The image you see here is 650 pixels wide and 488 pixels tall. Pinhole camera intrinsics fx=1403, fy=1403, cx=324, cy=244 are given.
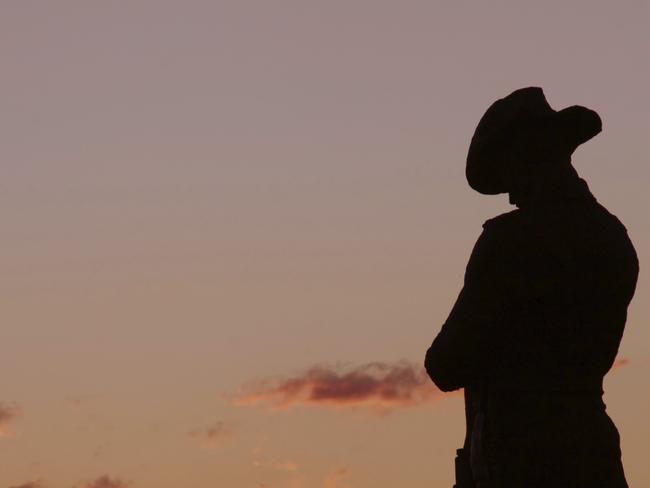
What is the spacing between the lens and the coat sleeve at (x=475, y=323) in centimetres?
951

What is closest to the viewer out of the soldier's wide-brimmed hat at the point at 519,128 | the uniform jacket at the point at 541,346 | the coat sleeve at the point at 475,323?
the uniform jacket at the point at 541,346

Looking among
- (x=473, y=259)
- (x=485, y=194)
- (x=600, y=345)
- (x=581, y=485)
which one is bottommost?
(x=581, y=485)

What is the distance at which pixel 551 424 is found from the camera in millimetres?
9367

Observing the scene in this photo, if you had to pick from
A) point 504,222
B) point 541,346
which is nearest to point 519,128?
point 504,222

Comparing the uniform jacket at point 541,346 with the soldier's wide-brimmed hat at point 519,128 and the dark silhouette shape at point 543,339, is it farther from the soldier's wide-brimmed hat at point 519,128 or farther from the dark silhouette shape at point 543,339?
the soldier's wide-brimmed hat at point 519,128

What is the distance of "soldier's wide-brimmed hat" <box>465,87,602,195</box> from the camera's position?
9.80 meters

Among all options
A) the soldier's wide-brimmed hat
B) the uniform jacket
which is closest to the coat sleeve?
the uniform jacket

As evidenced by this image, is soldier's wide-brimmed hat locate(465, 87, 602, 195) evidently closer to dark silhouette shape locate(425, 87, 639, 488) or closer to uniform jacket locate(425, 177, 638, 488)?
dark silhouette shape locate(425, 87, 639, 488)

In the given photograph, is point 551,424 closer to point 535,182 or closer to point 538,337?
point 538,337

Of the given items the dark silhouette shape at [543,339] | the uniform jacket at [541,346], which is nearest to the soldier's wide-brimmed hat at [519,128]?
the dark silhouette shape at [543,339]

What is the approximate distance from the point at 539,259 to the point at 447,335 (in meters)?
0.81

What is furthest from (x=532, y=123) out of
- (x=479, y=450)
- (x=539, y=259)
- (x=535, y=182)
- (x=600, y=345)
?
(x=479, y=450)

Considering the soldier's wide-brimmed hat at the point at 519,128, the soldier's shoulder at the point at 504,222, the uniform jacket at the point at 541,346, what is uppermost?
the soldier's wide-brimmed hat at the point at 519,128

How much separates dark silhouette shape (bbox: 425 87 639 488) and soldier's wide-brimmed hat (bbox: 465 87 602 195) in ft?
0.08
